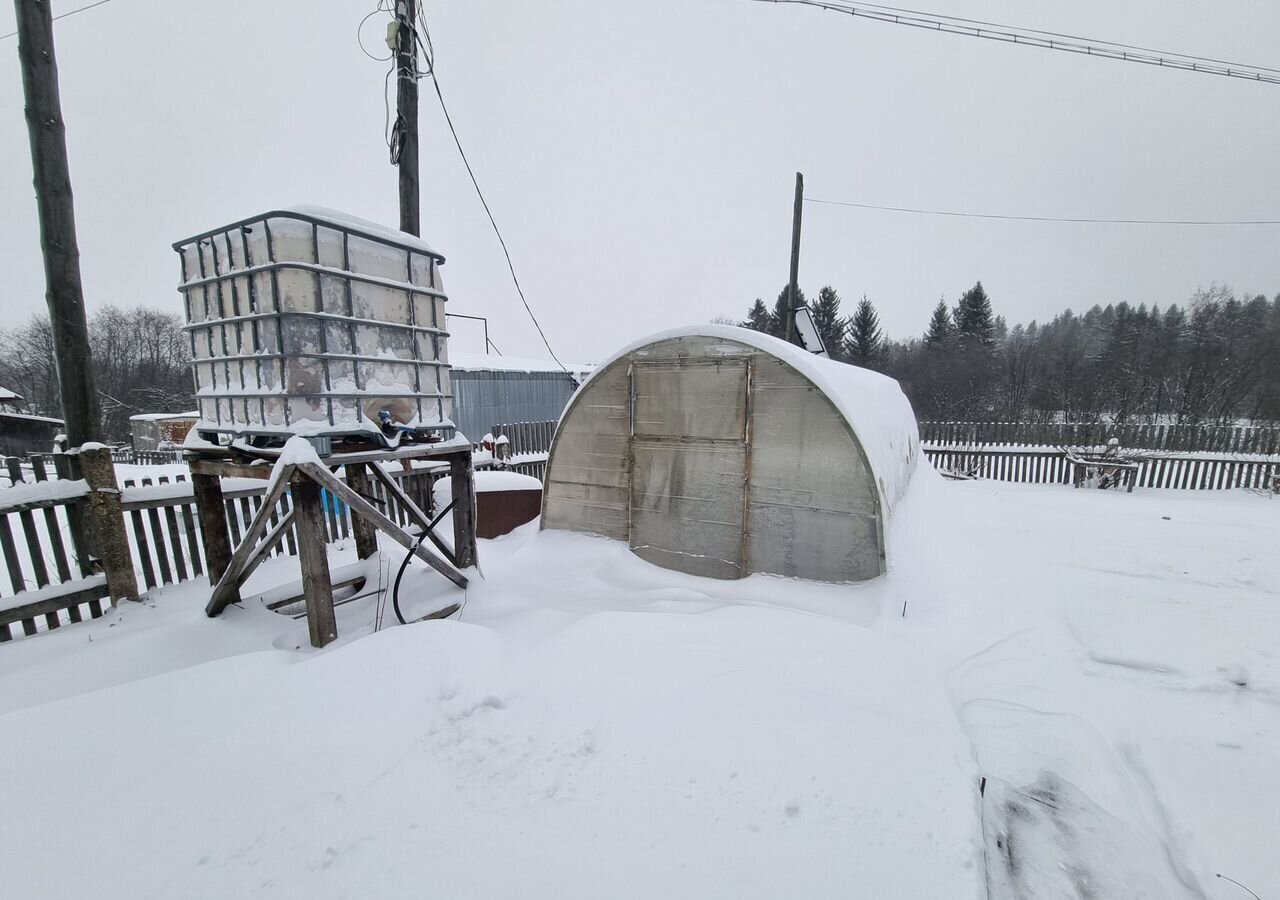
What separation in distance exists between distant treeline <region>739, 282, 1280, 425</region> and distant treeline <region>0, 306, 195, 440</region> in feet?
149

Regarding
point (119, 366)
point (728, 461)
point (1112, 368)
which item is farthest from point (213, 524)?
point (119, 366)

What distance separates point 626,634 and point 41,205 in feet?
21.3

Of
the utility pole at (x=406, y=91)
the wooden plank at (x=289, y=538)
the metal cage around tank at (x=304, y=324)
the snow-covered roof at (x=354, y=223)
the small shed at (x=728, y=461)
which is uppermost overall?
the utility pole at (x=406, y=91)

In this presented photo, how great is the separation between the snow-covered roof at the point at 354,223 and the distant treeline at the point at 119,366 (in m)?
39.6

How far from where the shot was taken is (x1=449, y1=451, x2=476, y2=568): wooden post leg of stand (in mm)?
4734

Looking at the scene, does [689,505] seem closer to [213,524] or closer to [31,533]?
[213,524]

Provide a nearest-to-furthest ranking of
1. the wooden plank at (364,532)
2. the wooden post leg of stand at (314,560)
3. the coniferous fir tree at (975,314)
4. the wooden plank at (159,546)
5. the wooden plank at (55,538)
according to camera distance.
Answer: the wooden post leg of stand at (314,560) → the wooden plank at (55,538) → the wooden plank at (159,546) → the wooden plank at (364,532) → the coniferous fir tree at (975,314)

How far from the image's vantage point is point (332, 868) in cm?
173

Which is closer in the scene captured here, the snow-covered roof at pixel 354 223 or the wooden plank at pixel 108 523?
the snow-covered roof at pixel 354 223

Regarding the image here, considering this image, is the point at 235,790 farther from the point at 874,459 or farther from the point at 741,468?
the point at 874,459

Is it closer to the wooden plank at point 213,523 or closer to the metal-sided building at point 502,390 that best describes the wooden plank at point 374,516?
the wooden plank at point 213,523

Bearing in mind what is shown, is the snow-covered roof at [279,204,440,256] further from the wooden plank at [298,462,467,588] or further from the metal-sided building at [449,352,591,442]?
the metal-sided building at [449,352,591,442]

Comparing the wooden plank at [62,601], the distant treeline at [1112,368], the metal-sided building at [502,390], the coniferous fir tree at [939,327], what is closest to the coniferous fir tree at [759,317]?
the distant treeline at [1112,368]

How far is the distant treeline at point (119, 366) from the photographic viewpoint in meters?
33.3
